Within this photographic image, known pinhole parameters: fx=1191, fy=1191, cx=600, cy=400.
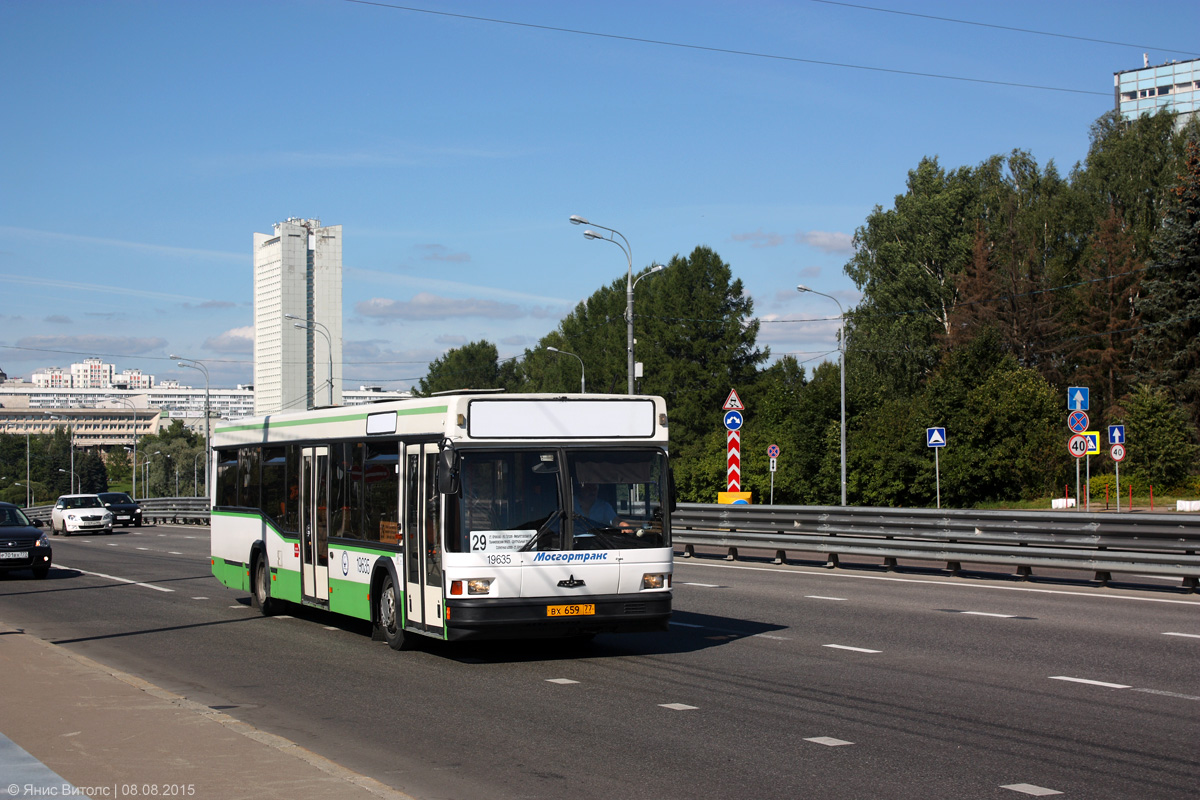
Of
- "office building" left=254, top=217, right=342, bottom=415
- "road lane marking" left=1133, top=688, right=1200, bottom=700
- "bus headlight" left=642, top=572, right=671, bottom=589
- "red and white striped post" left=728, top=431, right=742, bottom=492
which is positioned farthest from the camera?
"office building" left=254, top=217, right=342, bottom=415

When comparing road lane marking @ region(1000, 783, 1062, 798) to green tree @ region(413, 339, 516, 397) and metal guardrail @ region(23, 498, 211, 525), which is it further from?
green tree @ region(413, 339, 516, 397)

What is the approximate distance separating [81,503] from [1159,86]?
152 m

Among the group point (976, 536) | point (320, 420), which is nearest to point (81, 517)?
point (320, 420)

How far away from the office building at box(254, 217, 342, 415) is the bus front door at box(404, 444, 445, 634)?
536 ft

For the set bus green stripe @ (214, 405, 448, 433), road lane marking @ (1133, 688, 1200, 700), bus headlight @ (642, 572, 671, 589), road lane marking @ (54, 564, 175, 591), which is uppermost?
bus green stripe @ (214, 405, 448, 433)

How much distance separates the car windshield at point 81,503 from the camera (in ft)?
153

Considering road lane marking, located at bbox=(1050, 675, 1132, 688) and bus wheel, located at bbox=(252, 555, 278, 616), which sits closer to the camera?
road lane marking, located at bbox=(1050, 675, 1132, 688)

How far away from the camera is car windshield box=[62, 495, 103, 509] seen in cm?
4662

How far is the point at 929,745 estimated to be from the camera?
24.2ft

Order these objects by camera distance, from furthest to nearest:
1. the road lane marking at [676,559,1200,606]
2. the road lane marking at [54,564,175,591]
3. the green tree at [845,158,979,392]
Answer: the green tree at [845,158,979,392], the road lane marking at [54,564,175,591], the road lane marking at [676,559,1200,606]

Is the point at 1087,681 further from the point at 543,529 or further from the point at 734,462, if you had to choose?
the point at 734,462

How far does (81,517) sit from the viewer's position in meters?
45.7

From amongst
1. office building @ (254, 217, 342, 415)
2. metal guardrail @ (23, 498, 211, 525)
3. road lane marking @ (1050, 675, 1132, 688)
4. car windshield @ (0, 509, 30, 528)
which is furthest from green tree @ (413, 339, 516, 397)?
road lane marking @ (1050, 675, 1132, 688)

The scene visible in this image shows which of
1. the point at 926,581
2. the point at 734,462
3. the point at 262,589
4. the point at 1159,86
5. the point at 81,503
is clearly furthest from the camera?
the point at 1159,86
